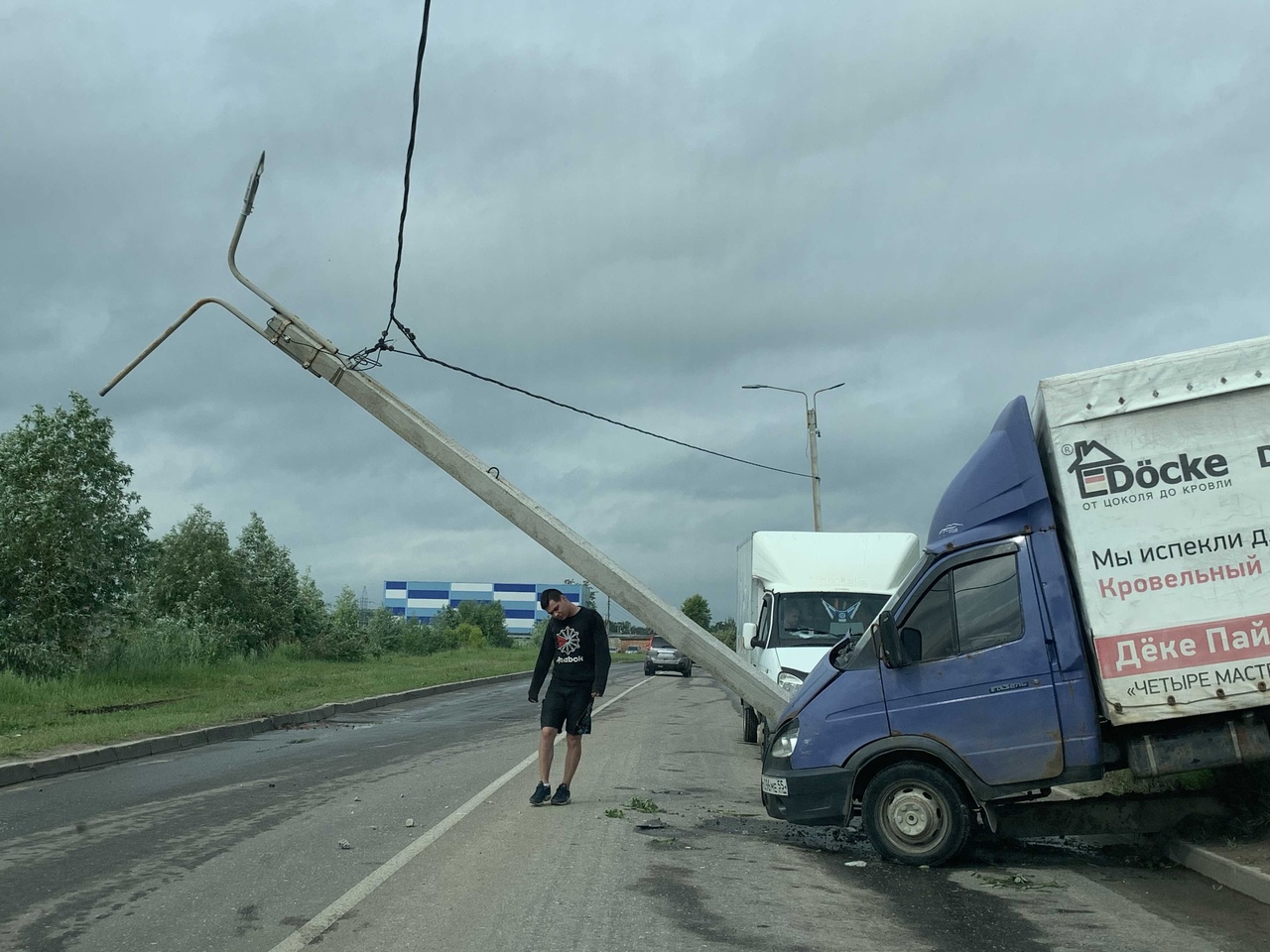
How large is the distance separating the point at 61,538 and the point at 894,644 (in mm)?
20334

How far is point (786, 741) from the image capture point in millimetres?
8102

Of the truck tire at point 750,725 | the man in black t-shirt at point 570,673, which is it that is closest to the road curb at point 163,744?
the man in black t-shirt at point 570,673

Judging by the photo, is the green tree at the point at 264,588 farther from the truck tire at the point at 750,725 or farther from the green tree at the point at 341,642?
the truck tire at the point at 750,725

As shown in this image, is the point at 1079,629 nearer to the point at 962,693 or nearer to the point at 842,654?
the point at 962,693

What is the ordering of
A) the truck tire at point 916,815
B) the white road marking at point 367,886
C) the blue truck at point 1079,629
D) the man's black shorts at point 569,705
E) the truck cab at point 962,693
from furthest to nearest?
the man's black shorts at point 569,705 < the truck tire at point 916,815 < the truck cab at point 962,693 < the blue truck at point 1079,629 < the white road marking at point 367,886

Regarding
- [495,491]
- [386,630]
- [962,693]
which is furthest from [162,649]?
[386,630]

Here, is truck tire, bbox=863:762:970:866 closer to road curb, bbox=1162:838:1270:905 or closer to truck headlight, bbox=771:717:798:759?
truck headlight, bbox=771:717:798:759

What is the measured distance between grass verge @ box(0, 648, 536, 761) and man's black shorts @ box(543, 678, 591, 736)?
6.73 m

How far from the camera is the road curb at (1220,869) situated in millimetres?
6562

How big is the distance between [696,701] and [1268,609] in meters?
20.0

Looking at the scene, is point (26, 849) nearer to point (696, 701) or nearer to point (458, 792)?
point (458, 792)

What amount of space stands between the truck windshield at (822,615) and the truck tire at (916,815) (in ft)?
19.7

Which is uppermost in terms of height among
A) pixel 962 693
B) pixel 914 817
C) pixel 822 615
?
pixel 822 615

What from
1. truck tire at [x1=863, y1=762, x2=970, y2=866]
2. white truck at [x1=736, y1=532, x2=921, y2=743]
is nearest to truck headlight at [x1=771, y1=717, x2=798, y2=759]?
truck tire at [x1=863, y1=762, x2=970, y2=866]
